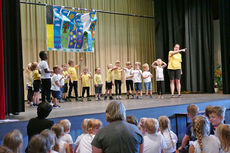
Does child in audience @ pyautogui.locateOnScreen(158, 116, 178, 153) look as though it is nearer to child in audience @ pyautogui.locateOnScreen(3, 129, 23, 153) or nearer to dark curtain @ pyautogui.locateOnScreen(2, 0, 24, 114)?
child in audience @ pyautogui.locateOnScreen(3, 129, 23, 153)

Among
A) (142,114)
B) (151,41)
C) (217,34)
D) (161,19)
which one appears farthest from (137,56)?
(142,114)

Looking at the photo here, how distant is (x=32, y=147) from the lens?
82.7 inches

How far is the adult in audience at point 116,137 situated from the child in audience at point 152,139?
0.77 meters

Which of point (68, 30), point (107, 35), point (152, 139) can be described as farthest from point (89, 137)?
point (107, 35)

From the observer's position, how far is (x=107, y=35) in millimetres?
12414

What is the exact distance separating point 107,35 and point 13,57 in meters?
7.53

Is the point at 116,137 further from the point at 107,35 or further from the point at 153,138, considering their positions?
the point at 107,35

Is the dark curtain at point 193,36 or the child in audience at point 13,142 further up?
the dark curtain at point 193,36

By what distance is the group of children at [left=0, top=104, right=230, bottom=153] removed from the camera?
229 cm

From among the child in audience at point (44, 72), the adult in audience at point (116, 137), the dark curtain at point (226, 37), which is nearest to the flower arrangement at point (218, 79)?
the dark curtain at point (226, 37)

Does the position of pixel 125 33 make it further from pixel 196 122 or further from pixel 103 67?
pixel 196 122

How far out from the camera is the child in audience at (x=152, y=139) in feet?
10.1

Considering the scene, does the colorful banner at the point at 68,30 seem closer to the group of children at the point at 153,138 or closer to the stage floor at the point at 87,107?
the stage floor at the point at 87,107

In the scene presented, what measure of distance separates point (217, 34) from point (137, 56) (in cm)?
347
